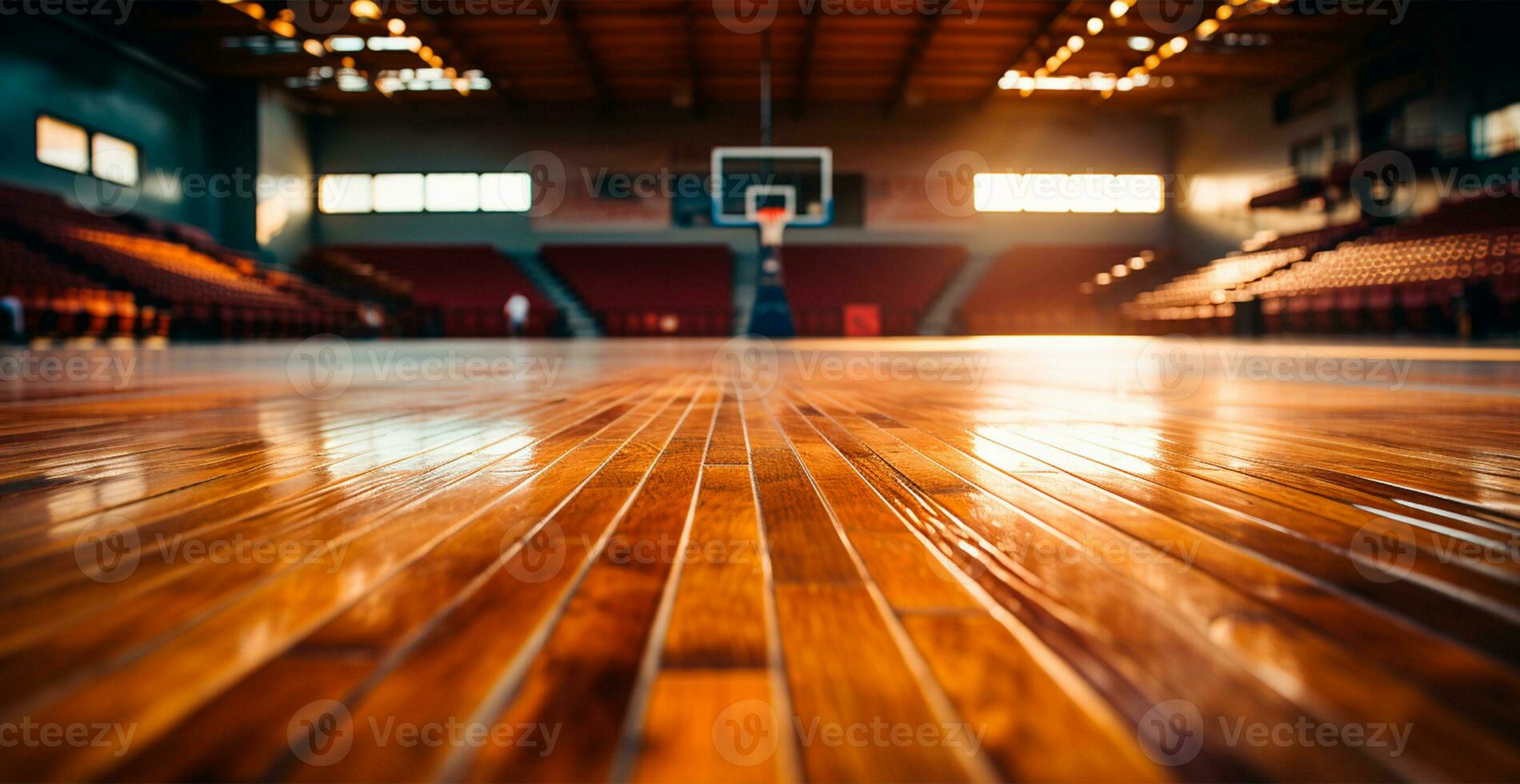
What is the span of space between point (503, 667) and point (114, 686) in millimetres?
159

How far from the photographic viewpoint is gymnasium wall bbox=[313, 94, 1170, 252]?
44.1ft

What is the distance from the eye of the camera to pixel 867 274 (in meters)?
14.0

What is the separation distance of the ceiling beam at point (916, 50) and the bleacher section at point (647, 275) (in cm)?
319

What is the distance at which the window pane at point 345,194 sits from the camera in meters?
13.5

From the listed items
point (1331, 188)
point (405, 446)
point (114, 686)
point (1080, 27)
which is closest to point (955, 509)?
point (114, 686)

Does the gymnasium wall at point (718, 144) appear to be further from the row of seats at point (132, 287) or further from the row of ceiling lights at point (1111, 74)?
the row of seats at point (132, 287)

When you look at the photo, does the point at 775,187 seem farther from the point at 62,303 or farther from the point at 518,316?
the point at 62,303

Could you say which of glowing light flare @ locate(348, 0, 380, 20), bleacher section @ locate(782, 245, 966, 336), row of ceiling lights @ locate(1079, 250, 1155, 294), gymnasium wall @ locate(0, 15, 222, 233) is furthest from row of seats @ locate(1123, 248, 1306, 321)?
gymnasium wall @ locate(0, 15, 222, 233)

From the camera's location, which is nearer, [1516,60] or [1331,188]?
[1516,60]

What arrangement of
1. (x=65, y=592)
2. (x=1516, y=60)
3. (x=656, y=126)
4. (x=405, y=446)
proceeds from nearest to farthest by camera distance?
1. (x=65, y=592)
2. (x=405, y=446)
3. (x=1516, y=60)
4. (x=656, y=126)

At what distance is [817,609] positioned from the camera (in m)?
0.41

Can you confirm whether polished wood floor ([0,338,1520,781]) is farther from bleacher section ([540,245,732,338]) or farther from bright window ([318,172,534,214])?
bright window ([318,172,534,214])

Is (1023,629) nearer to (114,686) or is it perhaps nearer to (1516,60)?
(114,686)

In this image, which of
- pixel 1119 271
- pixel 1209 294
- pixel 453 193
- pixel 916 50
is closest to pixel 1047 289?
pixel 1119 271
